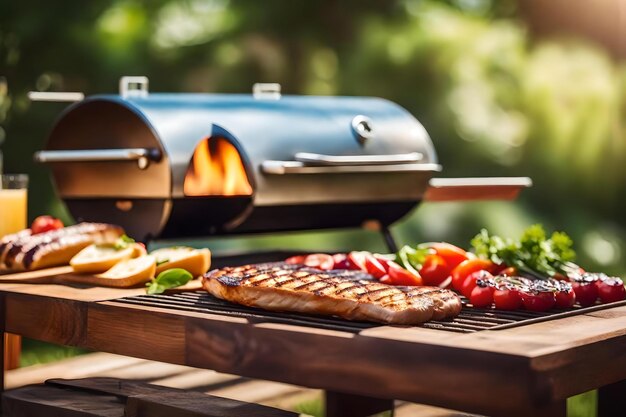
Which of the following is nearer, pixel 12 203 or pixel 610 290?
pixel 610 290

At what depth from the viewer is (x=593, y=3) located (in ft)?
35.8

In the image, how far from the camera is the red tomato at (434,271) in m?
4.00

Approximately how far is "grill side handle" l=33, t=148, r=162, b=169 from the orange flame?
216 millimetres

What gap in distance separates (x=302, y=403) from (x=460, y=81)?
577 centimetres

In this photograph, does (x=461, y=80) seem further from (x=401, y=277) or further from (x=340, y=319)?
(x=340, y=319)

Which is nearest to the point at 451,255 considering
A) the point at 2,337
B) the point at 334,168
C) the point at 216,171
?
the point at 334,168

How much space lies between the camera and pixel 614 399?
3842mm

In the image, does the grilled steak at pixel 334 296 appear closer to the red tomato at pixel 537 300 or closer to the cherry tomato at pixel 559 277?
the red tomato at pixel 537 300

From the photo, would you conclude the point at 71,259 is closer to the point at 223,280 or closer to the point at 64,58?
the point at 223,280

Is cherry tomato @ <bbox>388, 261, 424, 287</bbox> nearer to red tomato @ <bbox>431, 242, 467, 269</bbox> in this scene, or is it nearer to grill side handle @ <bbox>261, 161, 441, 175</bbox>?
red tomato @ <bbox>431, 242, 467, 269</bbox>

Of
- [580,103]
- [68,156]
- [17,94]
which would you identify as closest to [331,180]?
[68,156]

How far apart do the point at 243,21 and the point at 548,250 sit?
6493 mm

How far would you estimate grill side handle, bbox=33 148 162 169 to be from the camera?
16.2 ft

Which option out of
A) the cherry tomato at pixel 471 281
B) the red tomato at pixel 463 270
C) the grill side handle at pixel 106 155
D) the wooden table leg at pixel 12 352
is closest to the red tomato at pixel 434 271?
the red tomato at pixel 463 270
